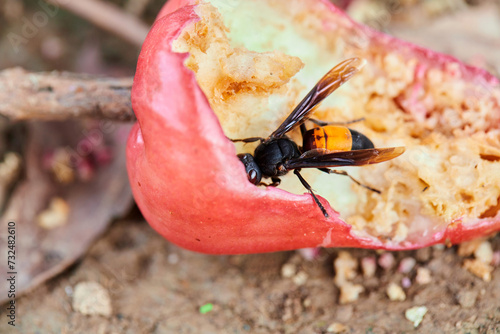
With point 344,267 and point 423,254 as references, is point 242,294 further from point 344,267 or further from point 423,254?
point 423,254

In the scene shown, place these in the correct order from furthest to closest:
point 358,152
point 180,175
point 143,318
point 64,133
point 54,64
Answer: point 54,64
point 64,133
point 143,318
point 358,152
point 180,175

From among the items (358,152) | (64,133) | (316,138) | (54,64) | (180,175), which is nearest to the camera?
(180,175)

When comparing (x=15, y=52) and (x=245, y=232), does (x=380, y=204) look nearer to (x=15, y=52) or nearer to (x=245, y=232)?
(x=245, y=232)

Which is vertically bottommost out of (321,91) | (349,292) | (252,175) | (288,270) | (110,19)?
(288,270)

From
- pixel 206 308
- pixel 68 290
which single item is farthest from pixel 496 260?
pixel 68 290

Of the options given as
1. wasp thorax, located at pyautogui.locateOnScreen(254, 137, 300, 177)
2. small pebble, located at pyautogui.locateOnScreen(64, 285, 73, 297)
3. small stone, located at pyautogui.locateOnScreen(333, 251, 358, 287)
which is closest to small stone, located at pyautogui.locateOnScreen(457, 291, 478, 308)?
small stone, located at pyautogui.locateOnScreen(333, 251, 358, 287)

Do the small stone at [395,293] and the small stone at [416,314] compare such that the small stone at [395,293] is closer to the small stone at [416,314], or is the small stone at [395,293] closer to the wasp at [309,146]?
the small stone at [416,314]

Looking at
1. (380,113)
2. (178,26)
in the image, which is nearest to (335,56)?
(380,113)
